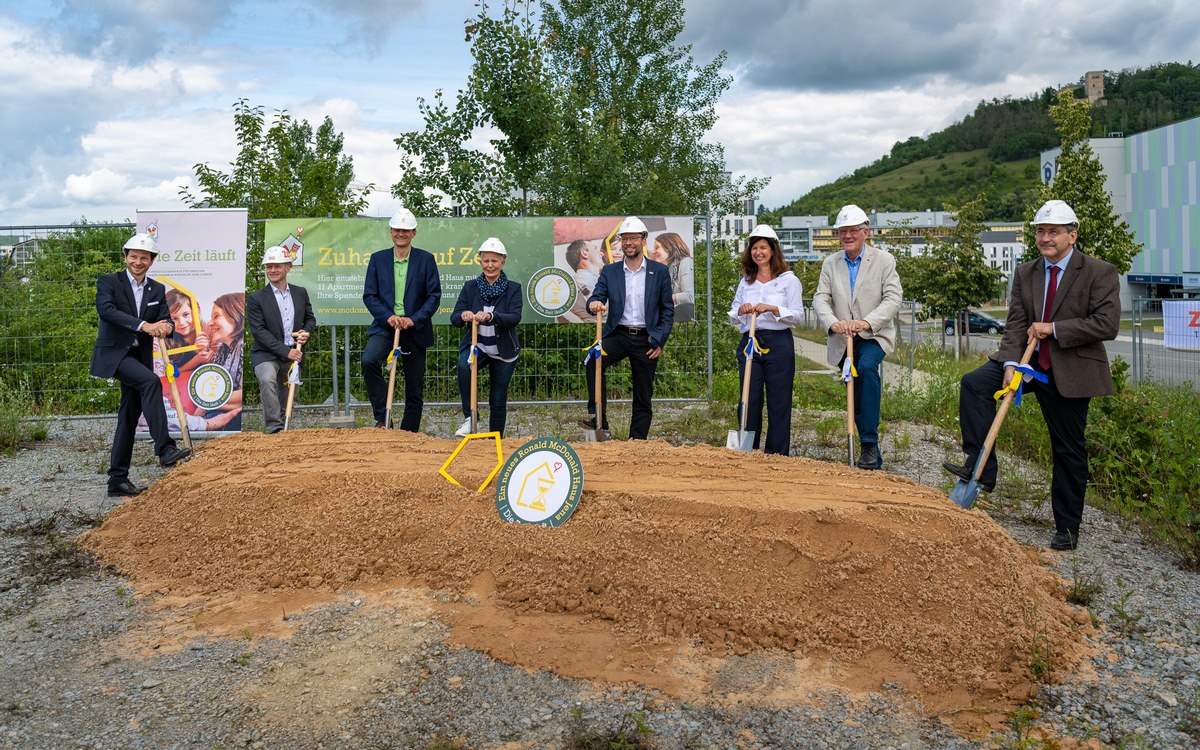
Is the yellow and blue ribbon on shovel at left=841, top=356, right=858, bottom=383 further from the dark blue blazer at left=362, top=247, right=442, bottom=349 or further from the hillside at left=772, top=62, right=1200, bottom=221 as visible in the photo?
the hillside at left=772, top=62, right=1200, bottom=221

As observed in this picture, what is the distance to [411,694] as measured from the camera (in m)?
3.69

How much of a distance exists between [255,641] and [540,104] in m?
9.25

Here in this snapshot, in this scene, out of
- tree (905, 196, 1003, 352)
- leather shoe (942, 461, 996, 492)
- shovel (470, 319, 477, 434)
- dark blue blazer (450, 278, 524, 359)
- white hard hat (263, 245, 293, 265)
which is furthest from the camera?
tree (905, 196, 1003, 352)

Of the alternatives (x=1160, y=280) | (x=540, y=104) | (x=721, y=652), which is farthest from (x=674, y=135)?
(x=1160, y=280)

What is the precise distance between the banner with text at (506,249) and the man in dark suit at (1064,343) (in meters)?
4.55

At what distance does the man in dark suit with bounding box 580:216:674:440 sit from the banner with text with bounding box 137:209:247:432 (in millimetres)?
3882

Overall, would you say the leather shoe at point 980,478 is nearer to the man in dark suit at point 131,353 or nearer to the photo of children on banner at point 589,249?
the photo of children on banner at point 589,249

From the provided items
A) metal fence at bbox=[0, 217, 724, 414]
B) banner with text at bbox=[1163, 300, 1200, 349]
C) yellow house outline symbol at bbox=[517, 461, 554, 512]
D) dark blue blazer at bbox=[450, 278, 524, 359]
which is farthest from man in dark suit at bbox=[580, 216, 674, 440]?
banner with text at bbox=[1163, 300, 1200, 349]

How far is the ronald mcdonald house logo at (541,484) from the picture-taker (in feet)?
16.2

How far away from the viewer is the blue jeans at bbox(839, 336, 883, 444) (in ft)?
22.9

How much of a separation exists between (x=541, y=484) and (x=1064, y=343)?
3.33 meters

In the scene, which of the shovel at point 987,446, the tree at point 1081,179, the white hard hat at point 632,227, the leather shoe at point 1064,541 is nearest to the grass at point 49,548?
the white hard hat at point 632,227

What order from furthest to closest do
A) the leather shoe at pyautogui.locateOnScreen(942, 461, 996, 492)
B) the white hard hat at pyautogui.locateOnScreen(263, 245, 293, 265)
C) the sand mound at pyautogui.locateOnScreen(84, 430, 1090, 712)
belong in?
the white hard hat at pyautogui.locateOnScreen(263, 245, 293, 265)
the leather shoe at pyautogui.locateOnScreen(942, 461, 996, 492)
the sand mound at pyautogui.locateOnScreen(84, 430, 1090, 712)

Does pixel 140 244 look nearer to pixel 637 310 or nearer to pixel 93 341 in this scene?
pixel 93 341
